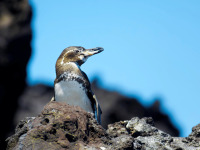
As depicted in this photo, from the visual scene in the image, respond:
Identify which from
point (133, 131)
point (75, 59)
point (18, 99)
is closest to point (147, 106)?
point (18, 99)

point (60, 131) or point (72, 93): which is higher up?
point (72, 93)

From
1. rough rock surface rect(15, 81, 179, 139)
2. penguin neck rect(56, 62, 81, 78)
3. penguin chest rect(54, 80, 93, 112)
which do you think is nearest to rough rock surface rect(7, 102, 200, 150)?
penguin chest rect(54, 80, 93, 112)

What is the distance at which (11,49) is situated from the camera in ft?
45.0

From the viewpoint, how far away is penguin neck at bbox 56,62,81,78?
21.7 ft

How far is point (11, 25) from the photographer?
13.9 meters

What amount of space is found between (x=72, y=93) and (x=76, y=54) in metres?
0.98

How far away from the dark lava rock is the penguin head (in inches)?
268

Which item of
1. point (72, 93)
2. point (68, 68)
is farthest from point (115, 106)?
point (72, 93)

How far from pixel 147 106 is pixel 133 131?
410 inches

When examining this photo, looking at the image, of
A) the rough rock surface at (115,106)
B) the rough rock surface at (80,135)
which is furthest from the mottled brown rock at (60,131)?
the rough rock surface at (115,106)

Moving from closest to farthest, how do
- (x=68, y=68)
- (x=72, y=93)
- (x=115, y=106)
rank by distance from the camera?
1. (x=72, y=93)
2. (x=68, y=68)
3. (x=115, y=106)

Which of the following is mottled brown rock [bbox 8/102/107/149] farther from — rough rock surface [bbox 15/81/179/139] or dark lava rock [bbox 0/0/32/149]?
rough rock surface [bbox 15/81/179/139]

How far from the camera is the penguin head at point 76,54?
7027 mm

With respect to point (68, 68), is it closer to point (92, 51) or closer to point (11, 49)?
point (92, 51)
